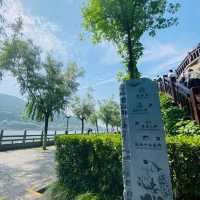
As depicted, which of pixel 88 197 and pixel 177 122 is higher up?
pixel 177 122

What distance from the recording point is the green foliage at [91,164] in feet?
17.8

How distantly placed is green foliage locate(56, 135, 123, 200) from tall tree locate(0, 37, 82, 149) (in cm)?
1559

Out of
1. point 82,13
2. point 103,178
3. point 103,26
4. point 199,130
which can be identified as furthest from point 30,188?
point 82,13

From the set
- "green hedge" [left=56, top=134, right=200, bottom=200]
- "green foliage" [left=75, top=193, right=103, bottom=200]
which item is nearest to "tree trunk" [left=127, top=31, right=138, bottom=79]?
"green hedge" [left=56, top=134, right=200, bottom=200]

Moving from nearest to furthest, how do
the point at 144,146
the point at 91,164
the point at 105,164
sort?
the point at 144,146 < the point at 105,164 < the point at 91,164

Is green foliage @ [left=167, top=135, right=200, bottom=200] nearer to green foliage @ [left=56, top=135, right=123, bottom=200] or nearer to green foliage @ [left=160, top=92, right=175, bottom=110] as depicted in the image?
green foliage @ [left=56, top=135, right=123, bottom=200]

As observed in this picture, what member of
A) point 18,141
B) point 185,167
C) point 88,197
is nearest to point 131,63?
point 88,197

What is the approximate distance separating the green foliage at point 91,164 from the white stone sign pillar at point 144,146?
186 cm

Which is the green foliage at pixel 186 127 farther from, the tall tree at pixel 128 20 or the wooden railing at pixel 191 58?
the wooden railing at pixel 191 58

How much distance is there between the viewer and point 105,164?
5.70 m

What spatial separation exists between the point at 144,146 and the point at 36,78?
22118 mm

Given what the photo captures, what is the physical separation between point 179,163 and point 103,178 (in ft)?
7.30

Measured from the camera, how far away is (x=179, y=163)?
414 cm

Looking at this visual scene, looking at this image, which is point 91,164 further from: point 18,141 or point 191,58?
point 18,141
